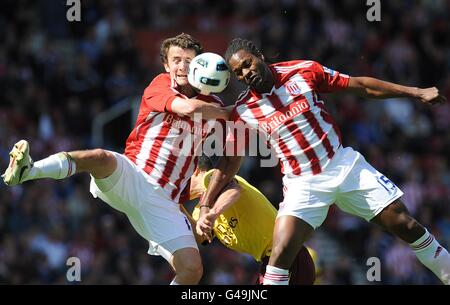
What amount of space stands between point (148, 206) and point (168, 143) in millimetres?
546

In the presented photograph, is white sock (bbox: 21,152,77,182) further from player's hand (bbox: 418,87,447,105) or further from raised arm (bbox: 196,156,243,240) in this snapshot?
player's hand (bbox: 418,87,447,105)

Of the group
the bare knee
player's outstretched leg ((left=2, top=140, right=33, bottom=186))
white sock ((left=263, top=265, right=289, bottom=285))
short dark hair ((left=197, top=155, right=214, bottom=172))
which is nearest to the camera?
player's outstretched leg ((left=2, top=140, right=33, bottom=186))

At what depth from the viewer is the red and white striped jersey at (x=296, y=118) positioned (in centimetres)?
849

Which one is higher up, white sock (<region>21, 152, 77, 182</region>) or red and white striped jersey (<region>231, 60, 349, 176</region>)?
red and white striped jersey (<region>231, 60, 349, 176</region>)

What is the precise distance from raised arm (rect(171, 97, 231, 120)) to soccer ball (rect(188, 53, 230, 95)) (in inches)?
5.4

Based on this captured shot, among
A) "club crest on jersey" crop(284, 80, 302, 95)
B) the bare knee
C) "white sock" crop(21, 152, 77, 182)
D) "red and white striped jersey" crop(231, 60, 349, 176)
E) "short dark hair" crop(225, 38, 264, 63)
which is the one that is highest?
"short dark hair" crop(225, 38, 264, 63)

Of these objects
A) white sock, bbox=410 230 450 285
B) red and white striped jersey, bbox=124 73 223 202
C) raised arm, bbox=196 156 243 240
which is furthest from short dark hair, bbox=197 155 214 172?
white sock, bbox=410 230 450 285

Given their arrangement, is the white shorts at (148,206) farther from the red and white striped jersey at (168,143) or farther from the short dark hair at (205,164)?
the short dark hair at (205,164)

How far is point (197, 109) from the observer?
841 centimetres

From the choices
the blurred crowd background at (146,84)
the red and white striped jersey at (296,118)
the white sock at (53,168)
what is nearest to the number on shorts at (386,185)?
the red and white striped jersey at (296,118)

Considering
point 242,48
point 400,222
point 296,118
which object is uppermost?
point 242,48

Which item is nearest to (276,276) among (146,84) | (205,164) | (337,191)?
(337,191)

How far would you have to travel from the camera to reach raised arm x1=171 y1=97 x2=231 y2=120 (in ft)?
27.6

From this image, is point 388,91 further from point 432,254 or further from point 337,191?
point 432,254
